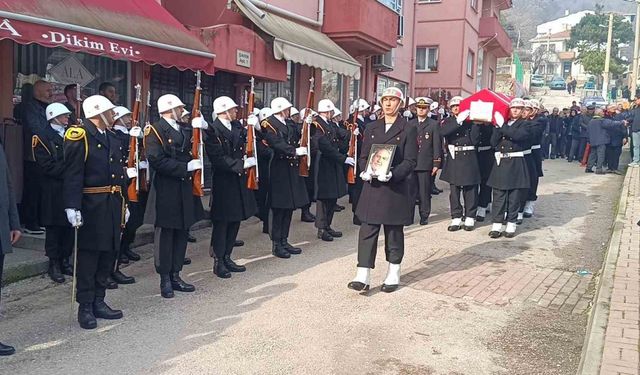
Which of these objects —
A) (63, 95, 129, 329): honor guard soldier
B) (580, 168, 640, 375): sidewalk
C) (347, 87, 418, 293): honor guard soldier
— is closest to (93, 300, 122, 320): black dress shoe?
(63, 95, 129, 329): honor guard soldier

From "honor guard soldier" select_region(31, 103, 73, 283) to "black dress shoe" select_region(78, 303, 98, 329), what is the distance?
4.49ft

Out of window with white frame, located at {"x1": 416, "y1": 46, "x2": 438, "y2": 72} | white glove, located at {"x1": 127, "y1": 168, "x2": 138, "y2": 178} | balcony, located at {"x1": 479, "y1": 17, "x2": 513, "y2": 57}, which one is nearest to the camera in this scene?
white glove, located at {"x1": 127, "y1": 168, "x2": 138, "y2": 178}

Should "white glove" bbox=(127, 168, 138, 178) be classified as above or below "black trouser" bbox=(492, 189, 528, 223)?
above

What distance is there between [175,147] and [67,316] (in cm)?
180

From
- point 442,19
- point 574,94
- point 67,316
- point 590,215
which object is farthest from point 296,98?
point 574,94

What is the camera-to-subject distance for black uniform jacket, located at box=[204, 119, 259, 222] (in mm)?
6535

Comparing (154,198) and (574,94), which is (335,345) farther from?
(574,94)

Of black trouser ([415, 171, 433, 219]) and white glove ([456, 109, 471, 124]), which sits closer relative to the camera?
white glove ([456, 109, 471, 124])

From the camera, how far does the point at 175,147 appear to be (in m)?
5.89

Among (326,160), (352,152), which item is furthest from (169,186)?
(352,152)

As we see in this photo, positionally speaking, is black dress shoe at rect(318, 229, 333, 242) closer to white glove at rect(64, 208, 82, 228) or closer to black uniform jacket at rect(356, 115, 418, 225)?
black uniform jacket at rect(356, 115, 418, 225)

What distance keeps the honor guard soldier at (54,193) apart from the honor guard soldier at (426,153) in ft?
17.9

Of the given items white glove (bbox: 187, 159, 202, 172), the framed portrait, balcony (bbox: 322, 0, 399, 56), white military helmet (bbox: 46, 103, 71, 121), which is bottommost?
white glove (bbox: 187, 159, 202, 172)

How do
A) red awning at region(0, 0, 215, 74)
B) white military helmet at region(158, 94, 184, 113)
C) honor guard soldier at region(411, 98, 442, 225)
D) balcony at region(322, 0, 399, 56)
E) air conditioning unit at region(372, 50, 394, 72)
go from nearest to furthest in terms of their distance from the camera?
white military helmet at region(158, 94, 184, 113) < red awning at region(0, 0, 215, 74) < honor guard soldier at region(411, 98, 442, 225) < balcony at region(322, 0, 399, 56) < air conditioning unit at region(372, 50, 394, 72)
